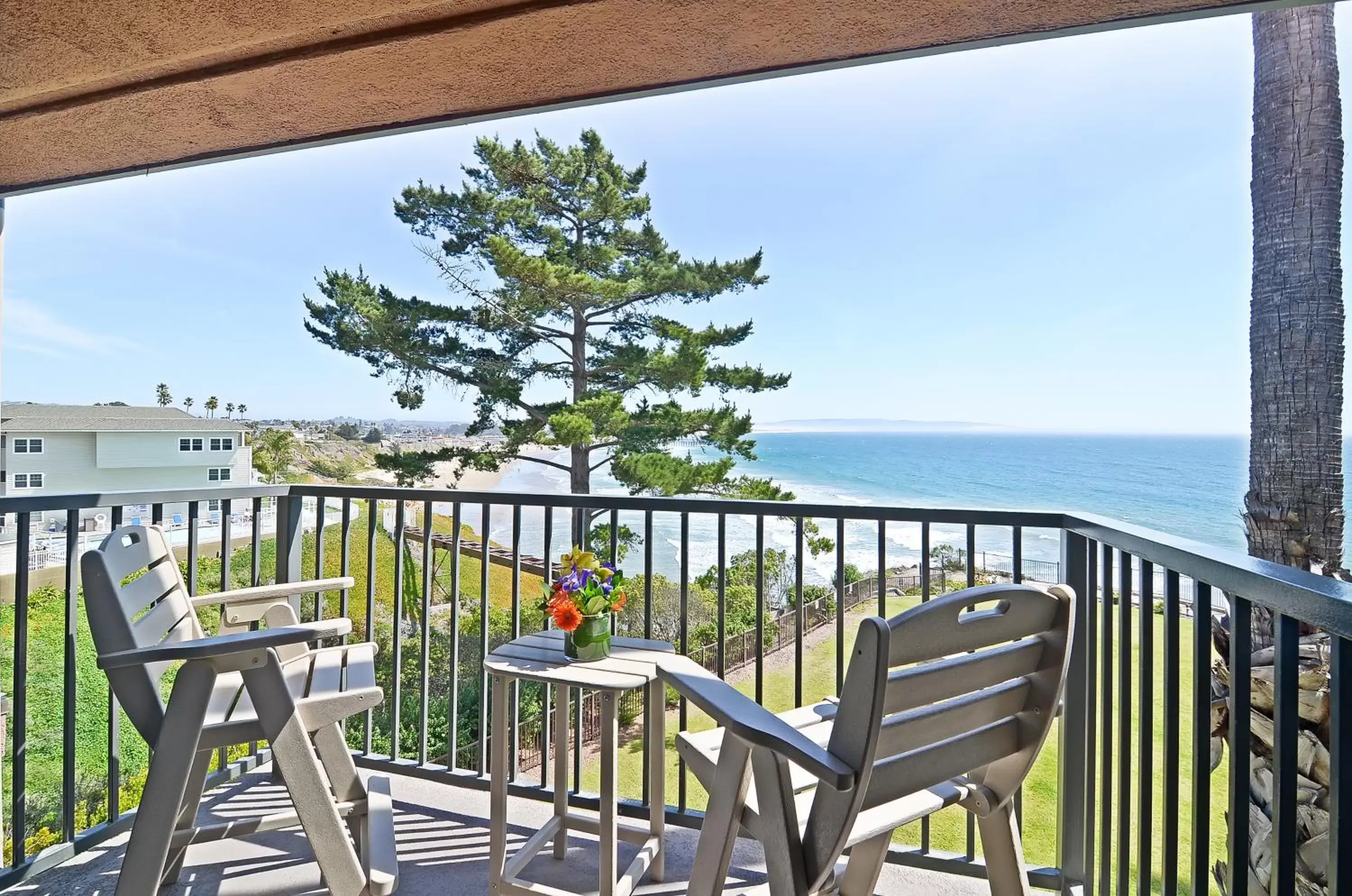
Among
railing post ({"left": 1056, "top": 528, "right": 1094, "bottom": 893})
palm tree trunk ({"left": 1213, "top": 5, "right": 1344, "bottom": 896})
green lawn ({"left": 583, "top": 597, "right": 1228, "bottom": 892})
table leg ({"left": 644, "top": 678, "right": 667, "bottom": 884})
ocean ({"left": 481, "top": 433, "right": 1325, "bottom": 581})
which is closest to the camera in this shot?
railing post ({"left": 1056, "top": 528, "right": 1094, "bottom": 893})

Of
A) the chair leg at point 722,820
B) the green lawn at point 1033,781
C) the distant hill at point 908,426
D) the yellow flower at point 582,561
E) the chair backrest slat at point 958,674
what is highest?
the distant hill at point 908,426

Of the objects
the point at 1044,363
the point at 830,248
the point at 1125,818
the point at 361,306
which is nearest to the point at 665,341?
the point at 361,306

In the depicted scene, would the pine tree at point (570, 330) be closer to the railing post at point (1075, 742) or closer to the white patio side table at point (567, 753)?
the white patio side table at point (567, 753)

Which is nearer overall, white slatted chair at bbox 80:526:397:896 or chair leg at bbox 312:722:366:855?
white slatted chair at bbox 80:526:397:896

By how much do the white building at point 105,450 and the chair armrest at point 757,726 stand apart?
1110 centimetres

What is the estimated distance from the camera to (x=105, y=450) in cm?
1188

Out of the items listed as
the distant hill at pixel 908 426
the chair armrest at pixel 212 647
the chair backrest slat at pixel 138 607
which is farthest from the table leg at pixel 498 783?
the distant hill at pixel 908 426

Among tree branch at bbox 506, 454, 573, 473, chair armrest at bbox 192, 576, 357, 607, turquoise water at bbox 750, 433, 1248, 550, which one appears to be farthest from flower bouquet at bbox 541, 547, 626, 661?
turquoise water at bbox 750, 433, 1248, 550

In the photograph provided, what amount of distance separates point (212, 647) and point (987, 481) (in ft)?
97.6

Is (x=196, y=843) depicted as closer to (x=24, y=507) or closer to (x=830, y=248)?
(x=24, y=507)

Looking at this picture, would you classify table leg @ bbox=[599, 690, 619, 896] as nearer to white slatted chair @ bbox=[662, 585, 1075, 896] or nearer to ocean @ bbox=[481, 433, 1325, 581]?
white slatted chair @ bbox=[662, 585, 1075, 896]

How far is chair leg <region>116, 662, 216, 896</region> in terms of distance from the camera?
58.9 inches

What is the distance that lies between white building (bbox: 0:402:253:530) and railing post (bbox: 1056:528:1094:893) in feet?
37.6

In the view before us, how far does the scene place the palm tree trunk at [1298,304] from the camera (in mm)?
3223
